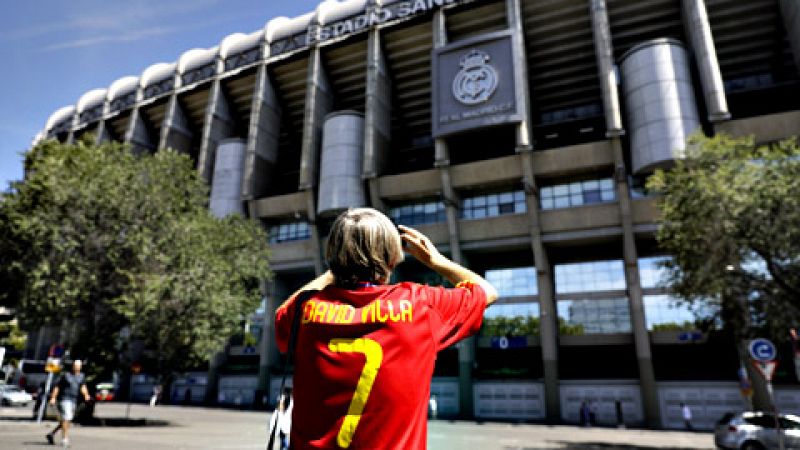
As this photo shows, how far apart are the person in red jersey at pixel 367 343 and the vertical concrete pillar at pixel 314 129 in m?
34.8

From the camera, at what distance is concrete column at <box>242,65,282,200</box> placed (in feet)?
130

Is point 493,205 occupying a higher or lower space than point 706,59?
lower

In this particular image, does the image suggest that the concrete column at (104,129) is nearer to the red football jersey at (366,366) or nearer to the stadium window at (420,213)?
the stadium window at (420,213)

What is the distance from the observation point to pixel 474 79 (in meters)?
32.6

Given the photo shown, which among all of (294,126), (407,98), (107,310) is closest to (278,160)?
(294,126)

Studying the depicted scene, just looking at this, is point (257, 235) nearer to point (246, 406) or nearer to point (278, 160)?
point (246, 406)

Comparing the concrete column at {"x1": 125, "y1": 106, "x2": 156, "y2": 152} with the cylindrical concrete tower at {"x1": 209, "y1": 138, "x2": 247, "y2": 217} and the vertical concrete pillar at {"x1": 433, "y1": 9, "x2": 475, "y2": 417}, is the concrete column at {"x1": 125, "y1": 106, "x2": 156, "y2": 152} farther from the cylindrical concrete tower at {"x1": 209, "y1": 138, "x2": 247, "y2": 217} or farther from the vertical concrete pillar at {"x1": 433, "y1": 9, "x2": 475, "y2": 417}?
the vertical concrete pillar at {"x1": 433, "y1": 9, "x2": 475, "y2": 417}

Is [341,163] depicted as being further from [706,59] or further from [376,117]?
[706,59]

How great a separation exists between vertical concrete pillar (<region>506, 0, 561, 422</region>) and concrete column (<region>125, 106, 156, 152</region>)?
38.2 m

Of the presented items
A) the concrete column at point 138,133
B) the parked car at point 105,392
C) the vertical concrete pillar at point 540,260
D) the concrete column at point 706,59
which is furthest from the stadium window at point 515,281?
the concrete column at point 138,133

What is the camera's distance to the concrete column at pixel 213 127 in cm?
4231

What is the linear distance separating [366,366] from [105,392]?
48.8 metres

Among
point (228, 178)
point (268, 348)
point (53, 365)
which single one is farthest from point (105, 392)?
point (53, 365)

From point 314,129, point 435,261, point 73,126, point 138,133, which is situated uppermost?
point 73,126
